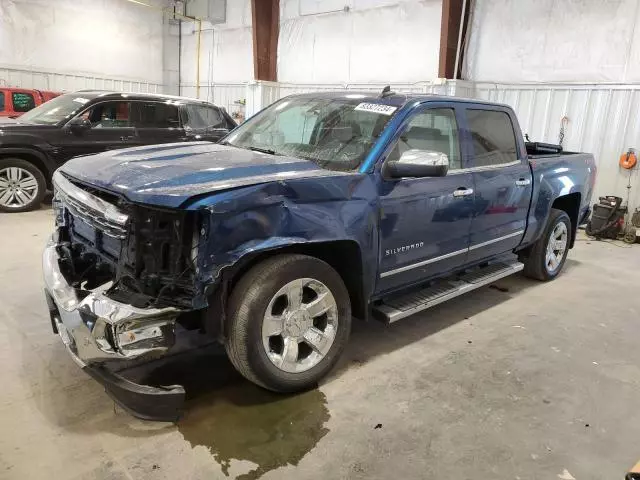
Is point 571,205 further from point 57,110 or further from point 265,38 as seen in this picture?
point 265,38

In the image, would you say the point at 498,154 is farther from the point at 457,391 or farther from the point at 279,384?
the point at 279,384

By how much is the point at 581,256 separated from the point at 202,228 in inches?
230

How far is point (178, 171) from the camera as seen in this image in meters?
2.59

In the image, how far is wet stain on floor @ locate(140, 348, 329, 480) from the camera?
2393 millimetres

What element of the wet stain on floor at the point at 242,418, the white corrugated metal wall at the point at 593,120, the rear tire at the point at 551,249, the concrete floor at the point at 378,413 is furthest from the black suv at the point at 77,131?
the white corrugated metal wall at the point at 593,120

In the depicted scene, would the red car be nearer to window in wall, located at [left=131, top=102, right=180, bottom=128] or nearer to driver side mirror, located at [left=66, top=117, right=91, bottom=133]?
driver side mirror, located at [left=66, top=117, right=91, bottom=133]

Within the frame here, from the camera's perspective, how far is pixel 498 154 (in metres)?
4.09

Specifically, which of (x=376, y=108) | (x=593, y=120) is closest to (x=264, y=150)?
(x=376, y=108)

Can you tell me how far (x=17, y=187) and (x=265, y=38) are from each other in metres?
7.42

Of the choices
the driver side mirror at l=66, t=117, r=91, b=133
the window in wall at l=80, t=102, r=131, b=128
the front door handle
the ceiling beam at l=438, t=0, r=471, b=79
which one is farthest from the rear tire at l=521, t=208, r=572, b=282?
the driver side mirror at l=66, t=117, r=91, b=133

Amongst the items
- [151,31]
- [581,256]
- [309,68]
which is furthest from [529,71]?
[151,31]

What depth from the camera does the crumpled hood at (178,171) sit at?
2320 millimetres

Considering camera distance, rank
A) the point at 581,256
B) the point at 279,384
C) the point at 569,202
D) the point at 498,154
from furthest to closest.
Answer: the point at 581,256
the point at 569,202
the point at 498,154
the point at 279,384

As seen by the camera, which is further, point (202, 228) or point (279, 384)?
point (279, 384)
